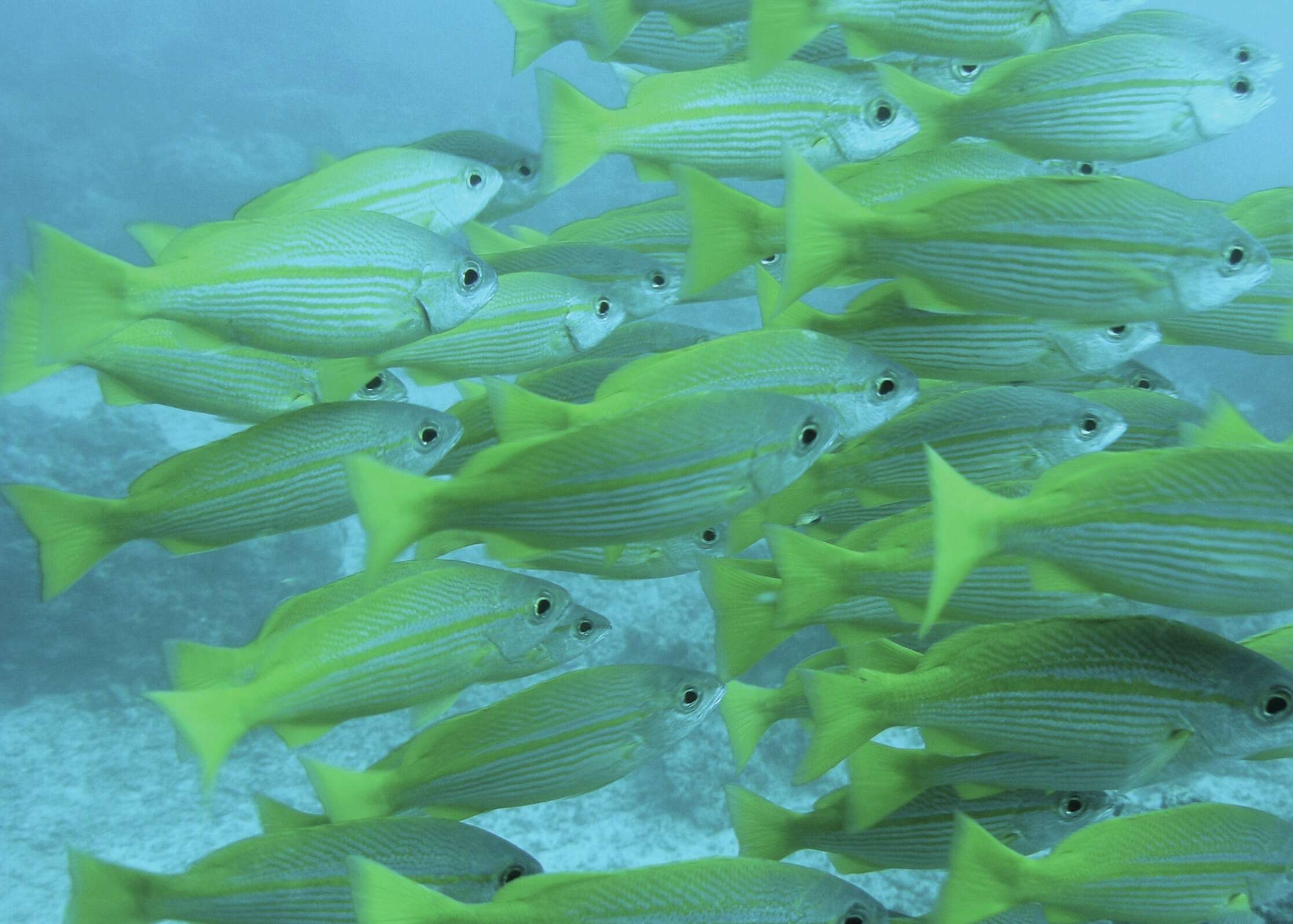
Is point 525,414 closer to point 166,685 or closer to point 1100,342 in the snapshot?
point 1100,342

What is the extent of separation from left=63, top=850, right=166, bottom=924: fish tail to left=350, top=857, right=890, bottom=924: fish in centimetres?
67

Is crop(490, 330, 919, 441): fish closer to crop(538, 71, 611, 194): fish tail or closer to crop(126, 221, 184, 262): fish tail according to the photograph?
crop(538, 71, 611, 194): fish tail

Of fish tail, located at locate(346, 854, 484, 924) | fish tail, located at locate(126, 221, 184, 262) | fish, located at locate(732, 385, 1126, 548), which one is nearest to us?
fish tail, located at locate(346, 854, 484, 924)

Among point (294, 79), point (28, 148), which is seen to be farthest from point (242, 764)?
point (294, 79)

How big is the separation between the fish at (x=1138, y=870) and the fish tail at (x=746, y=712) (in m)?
0.77

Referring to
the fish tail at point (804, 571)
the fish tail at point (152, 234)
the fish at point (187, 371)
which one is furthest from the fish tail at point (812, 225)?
the fish tail at point (152, 234)

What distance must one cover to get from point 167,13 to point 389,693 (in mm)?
37102

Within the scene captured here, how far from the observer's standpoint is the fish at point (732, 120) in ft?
9.46

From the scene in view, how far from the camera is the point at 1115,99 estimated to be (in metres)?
2.59

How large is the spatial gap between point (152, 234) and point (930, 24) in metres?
2.49

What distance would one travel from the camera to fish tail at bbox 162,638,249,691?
7.57ft

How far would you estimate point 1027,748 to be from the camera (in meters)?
2.10

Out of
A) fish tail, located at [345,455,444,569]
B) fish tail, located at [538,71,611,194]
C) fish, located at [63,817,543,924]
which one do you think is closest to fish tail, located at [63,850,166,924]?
fish, located at [63,817,543,924]

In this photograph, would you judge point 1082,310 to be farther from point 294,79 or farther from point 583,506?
point 294,79
